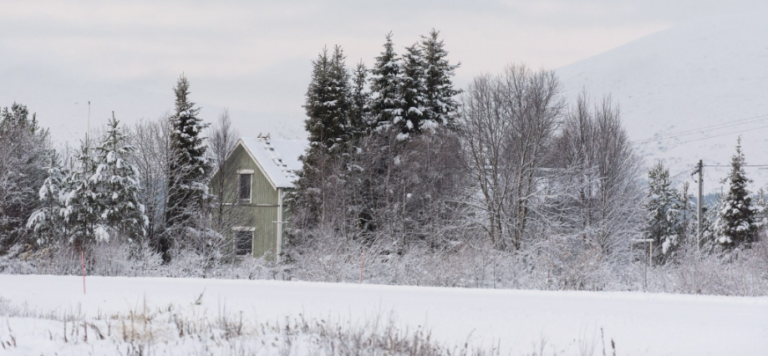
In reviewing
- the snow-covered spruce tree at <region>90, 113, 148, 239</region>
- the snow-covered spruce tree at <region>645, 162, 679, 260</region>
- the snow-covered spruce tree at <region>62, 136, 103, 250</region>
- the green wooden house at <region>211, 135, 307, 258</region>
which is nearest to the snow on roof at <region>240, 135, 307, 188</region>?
the green wooden house at <region>211, 135, 307, 258</region>

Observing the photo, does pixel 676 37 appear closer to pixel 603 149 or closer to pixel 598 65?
pixel 598 65

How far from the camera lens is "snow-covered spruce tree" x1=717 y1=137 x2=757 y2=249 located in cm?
5047

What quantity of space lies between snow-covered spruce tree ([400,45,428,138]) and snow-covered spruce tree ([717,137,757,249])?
24837 mm

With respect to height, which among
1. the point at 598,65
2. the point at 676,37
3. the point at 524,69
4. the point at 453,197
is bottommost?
the point at 453,197

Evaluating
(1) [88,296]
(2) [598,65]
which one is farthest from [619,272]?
(2) [598,65]

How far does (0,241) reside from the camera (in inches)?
1353

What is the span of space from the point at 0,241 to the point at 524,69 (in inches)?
988

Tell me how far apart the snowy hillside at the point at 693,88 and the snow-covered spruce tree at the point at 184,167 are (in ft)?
218

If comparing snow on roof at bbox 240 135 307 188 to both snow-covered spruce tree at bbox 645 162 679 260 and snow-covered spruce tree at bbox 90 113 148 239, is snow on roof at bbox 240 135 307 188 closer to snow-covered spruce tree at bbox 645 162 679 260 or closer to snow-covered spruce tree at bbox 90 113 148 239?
snow-covered spruce tree at bbox 90 113 148 239

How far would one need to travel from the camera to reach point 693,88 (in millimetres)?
127750

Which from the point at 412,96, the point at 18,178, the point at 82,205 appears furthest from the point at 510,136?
the point at 18,178

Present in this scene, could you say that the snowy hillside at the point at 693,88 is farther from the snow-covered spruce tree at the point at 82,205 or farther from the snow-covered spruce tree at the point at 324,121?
the snow-covered spruce tree at the point at 82,205

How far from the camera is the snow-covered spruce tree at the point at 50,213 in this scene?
3388 cm

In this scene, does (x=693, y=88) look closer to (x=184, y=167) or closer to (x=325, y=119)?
(x=325, y=119)
